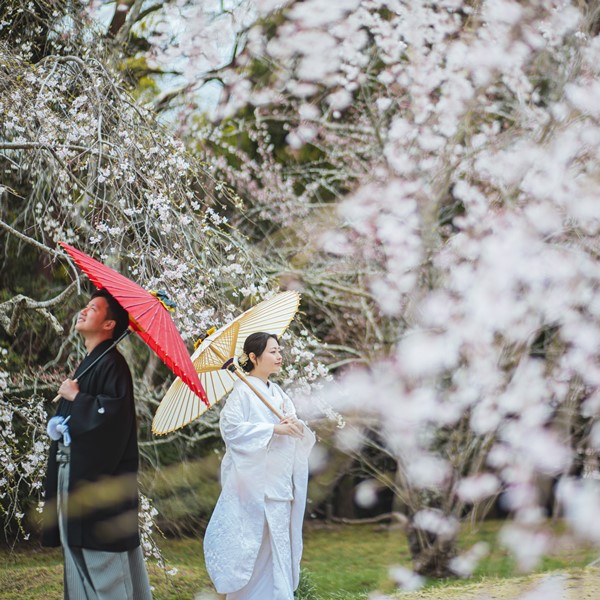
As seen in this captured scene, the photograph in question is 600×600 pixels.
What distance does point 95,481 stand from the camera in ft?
8.74

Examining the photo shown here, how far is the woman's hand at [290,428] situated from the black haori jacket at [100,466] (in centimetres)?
66

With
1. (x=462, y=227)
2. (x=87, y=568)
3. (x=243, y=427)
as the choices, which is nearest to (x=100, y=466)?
(x=87, y=568)

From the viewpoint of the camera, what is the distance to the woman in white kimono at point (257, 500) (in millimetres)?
3215

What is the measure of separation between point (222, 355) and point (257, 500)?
2.05 feet

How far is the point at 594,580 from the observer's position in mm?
4492

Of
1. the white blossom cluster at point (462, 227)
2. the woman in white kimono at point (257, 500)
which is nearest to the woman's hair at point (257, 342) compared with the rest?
the woman in white kimono at point (257, 500)

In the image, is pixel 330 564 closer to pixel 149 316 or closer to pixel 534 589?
pixel 534 589

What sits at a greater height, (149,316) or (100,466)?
(149,316)

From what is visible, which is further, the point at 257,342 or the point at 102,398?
the point at 257,342

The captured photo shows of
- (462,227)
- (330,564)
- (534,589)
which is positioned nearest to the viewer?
(534,589)

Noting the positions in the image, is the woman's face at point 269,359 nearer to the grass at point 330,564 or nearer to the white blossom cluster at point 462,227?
the grass at point 330,564

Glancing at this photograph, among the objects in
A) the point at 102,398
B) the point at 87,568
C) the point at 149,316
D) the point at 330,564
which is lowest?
the point at 330,564

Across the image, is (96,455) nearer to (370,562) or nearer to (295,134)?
(370,562)

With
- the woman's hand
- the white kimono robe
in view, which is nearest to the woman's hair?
the white kimono robe
